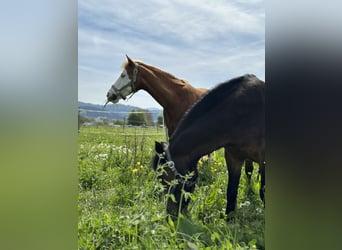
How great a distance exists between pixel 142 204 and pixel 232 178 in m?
0.56

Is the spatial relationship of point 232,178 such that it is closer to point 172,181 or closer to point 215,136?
point 215,136

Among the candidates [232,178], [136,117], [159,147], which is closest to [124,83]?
[136,117]

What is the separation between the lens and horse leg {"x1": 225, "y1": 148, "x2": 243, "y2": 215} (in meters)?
1.73

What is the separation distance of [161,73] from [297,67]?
141 centimetres

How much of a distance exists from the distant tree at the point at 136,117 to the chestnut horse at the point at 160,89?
0.11 m

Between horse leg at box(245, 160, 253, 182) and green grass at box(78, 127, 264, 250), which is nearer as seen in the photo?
green grass at box(78, 127, 264, 250)

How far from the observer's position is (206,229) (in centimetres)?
151

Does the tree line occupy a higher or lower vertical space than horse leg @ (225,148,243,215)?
higher

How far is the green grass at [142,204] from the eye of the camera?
1.33 m

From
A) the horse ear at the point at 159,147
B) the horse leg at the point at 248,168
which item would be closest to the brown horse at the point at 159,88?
the horse ear at the point at 159,147

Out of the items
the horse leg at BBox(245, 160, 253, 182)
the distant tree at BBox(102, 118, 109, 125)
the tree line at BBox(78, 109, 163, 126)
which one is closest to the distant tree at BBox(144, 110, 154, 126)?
the tree line at BBox(78, 109, 163, 126)

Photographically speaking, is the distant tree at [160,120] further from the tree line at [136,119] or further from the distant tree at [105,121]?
the distant tree at [105,121]

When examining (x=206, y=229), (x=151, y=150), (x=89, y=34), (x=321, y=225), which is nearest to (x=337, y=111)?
Result: (x=321, y=225)

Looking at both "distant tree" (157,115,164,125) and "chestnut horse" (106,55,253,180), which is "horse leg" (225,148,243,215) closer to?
"chestnut horse" (106,55,253,180)
